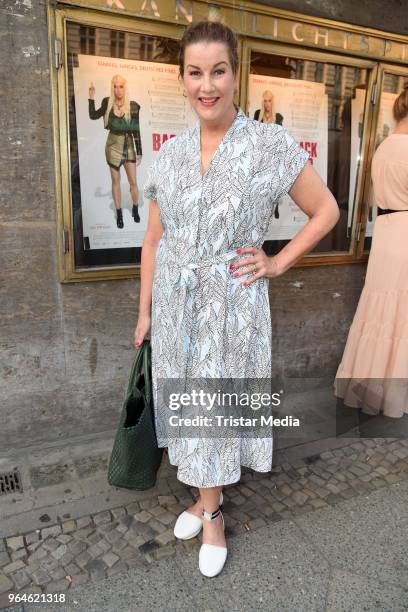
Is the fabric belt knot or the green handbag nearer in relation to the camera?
the fabric belt knot

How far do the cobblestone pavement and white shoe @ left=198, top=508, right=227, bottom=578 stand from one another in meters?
0.15

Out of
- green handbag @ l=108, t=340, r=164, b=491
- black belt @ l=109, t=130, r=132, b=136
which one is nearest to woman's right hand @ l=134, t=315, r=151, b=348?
green handbag @ l=108, t=340, r=164, b=491

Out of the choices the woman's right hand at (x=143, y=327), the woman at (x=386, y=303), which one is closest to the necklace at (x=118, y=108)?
the woman's right hand at (x=143, y=327)

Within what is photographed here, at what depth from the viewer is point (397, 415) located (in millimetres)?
3596

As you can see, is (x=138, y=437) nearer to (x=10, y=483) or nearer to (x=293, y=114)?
(x=10, y=483)

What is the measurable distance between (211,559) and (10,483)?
4.26ft

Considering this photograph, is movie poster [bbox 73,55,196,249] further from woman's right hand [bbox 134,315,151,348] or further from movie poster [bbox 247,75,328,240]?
woman's right hand [bbox 134,315,151,348]

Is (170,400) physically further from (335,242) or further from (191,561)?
(335,242)

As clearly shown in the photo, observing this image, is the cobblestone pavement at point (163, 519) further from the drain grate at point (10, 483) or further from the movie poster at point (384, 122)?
the movie poster at point (384, 122)

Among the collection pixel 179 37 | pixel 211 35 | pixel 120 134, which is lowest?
pixel 120 134

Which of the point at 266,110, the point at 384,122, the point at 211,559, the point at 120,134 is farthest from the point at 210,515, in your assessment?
the point at 384,122

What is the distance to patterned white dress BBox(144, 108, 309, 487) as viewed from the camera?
6.28ft

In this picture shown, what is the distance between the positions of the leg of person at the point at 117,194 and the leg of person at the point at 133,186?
0.24 feet

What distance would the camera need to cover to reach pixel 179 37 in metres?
2.96
